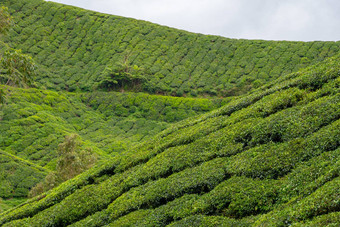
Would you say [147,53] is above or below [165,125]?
above

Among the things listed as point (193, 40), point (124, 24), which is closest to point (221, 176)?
point (193, 40)

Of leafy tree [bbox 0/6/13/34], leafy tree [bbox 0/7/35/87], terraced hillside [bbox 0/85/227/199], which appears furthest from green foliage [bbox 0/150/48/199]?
leafy tree [bbox 0/6/13/34]

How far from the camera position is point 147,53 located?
73.7 m

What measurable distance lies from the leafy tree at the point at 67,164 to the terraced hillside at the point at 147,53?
31.6m

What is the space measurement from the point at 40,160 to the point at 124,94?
2636 cm

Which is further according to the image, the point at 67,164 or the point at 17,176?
the point at 17,176

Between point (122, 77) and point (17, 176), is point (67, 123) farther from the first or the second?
point (17, 176)

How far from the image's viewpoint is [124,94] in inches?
2479

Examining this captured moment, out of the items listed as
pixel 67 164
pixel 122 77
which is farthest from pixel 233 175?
pixel 122 77

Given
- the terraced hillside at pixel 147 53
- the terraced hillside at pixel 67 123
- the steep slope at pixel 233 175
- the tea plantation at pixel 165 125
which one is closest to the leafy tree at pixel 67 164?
the tea plantation at pixel 165 125

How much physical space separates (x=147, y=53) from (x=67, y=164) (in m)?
46.6

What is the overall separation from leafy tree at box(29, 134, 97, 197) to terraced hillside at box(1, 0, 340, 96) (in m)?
31.6

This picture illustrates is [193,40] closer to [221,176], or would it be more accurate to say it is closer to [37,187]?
[37,187]

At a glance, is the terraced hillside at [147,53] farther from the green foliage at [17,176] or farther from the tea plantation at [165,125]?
the green foliage at [17,176]
